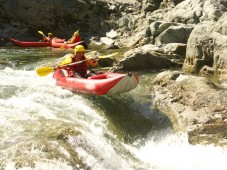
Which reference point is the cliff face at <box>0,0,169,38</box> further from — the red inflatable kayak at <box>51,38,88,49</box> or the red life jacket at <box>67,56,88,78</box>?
the red life jacket at <box>67,56,88,78</box>

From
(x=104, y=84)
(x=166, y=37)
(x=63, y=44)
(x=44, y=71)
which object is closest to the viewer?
(x=104, y=84)

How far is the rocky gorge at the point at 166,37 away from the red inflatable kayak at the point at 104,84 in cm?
99

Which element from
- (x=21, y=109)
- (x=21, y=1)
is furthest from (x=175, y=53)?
(x=21, y=1)

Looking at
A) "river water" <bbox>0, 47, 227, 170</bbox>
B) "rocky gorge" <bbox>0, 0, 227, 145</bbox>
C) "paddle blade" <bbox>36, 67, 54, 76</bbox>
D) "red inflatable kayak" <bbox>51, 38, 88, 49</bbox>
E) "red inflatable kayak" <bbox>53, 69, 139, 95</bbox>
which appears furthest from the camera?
"red inflatable kayak" <bbox>51, 38, 88, 49</bbox>

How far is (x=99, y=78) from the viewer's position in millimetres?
8875

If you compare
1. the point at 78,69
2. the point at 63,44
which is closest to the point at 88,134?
the point at 78,69

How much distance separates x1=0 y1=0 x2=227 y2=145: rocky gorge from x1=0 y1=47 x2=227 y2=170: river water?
13.8 inches

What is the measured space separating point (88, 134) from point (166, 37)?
1052 centimetres

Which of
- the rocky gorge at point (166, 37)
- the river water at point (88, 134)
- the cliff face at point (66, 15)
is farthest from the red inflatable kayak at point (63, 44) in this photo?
the river water at point (88, 134)

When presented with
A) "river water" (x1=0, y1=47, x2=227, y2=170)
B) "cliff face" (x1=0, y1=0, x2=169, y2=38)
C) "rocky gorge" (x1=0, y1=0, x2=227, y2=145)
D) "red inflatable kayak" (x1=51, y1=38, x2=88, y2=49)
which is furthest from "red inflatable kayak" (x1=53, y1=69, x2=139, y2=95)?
"cliff face" (x1=0, y1=0, x2=169, y2=38)

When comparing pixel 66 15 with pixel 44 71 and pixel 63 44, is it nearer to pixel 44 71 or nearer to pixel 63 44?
pixel 63 44

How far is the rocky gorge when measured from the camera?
25.4 feet

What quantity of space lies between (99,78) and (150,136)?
2202mm

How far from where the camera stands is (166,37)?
15820mm
